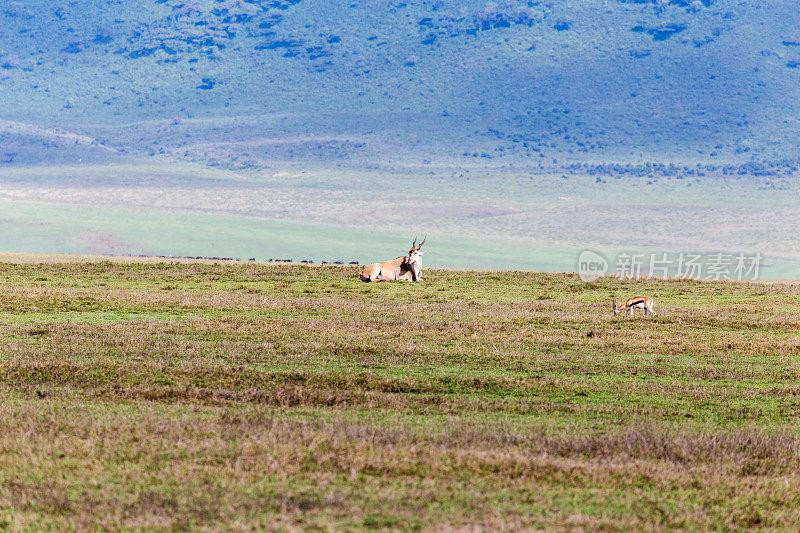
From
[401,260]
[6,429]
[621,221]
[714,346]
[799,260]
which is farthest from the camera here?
[621,221]

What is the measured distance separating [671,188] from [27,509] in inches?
7629

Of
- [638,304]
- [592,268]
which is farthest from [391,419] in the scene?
[592,268]

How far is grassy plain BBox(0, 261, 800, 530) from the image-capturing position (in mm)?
9281

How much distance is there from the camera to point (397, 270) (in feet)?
141

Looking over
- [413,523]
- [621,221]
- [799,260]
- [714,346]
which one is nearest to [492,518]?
[413,523]

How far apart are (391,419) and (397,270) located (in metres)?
29.9

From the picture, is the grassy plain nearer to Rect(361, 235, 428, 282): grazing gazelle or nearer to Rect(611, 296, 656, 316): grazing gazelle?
Rect(611, 296, 656, 316): grazing gazelle

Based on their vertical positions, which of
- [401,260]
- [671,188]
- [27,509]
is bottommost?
[27,509]

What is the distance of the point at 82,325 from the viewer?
22.4 meters

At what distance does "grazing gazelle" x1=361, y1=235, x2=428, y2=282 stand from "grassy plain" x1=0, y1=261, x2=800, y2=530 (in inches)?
571

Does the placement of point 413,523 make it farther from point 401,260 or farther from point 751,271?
point 751,271

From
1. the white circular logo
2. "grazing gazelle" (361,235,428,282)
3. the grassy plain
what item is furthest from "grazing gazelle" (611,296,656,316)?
the white circular logo

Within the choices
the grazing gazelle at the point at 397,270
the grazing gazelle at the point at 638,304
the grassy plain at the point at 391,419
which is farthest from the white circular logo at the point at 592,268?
the grassy plain at the point at 391,419

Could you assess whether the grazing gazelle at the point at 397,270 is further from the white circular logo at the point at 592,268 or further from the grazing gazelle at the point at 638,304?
the grazing gazelle at the point at 638,304
